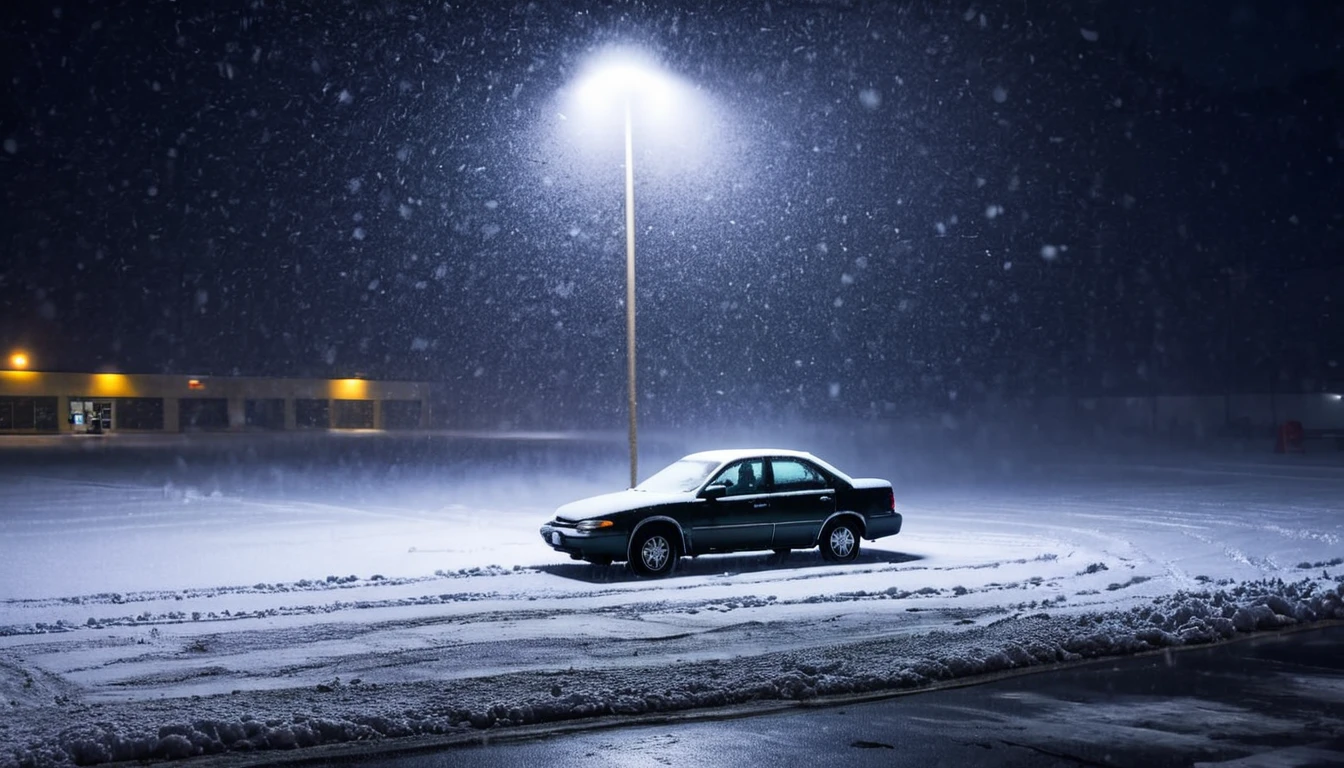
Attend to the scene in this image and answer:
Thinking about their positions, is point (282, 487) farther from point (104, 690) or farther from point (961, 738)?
point (961, 738)

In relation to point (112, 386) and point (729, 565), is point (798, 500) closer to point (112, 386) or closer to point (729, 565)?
point (729, 565)

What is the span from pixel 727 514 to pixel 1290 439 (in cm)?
3793

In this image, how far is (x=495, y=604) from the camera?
12.8m

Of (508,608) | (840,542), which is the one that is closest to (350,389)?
(840,542)

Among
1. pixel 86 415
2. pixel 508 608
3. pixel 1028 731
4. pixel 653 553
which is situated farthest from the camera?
pixel 86 415

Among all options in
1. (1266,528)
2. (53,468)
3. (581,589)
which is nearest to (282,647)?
(581,589)

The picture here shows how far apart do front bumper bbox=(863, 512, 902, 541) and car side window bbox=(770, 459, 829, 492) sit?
764mm

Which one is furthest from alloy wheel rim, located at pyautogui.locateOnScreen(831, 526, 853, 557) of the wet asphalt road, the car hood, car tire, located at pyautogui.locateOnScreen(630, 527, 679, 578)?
the wet asphalt road

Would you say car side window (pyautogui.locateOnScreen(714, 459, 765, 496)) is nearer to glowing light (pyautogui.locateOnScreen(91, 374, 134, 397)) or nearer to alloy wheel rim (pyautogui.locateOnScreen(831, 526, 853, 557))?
alloy wheel rim (pyautogui.locateOnScreen(831, 526, 853, 557))

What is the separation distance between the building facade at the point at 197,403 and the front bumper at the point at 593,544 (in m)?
74.0

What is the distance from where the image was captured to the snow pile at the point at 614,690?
7152 mm

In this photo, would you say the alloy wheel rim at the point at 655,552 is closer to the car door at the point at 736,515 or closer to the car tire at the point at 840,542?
the car door at the point at 736,515

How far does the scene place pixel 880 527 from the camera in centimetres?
1659

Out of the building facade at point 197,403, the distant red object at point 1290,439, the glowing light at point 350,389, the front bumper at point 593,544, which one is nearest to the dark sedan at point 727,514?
the front bumper at point 593,544
